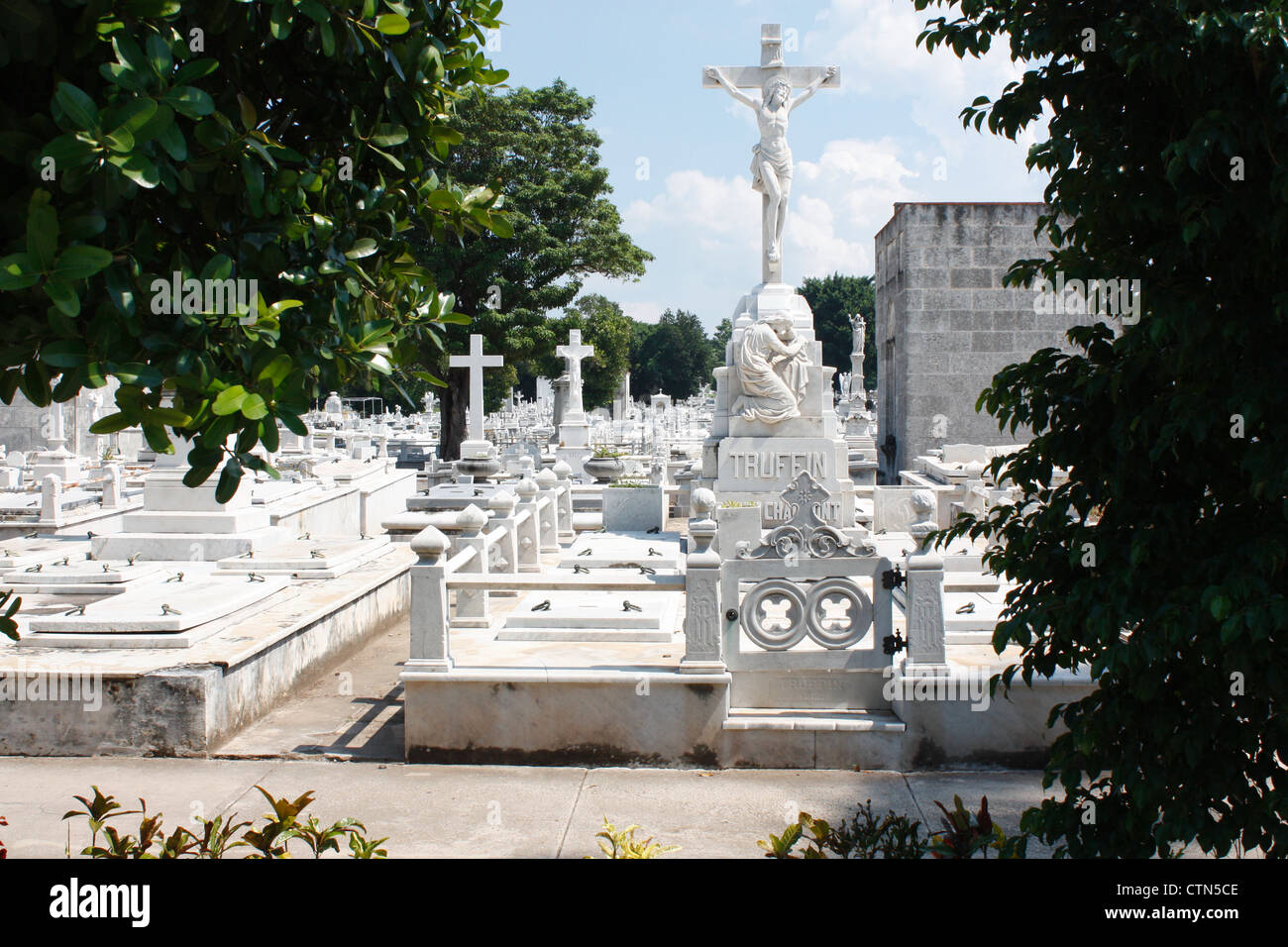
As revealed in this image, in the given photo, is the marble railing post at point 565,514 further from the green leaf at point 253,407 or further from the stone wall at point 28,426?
the stone wall at point 28,426

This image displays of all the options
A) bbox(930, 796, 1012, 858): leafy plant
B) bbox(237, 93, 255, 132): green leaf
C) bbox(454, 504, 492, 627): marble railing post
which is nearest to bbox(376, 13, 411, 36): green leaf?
bbox(237, 93, 255, 132): green leaf

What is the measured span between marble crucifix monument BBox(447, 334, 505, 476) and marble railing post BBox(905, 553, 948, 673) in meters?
14.7

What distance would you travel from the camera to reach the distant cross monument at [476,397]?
21062 millimetres

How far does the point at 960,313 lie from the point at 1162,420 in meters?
17.7

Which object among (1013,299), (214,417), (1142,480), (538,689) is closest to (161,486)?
(538,689)

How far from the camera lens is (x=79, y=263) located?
2213 mm

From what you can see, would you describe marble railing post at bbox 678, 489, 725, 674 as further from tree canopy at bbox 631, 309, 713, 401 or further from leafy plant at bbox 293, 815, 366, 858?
tree canopy at bbox 631, 309, 713, 401

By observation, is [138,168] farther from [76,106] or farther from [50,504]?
[50,504]

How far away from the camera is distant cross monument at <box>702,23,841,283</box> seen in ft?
47.2

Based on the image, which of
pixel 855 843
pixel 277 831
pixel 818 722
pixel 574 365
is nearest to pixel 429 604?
pixel 277 831

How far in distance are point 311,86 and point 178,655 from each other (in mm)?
4934

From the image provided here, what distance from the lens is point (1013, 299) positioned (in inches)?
780

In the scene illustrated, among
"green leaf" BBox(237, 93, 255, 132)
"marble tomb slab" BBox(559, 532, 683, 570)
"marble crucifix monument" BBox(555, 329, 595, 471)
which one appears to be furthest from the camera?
"marble crucifix monument" BBox(555, 329, 595, 471)

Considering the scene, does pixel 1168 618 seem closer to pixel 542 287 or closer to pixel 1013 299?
pixel 1013 299
